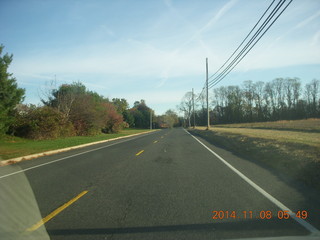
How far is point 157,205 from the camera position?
5297mm

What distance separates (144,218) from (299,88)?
346 feet

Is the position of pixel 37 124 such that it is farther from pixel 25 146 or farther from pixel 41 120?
pixel 25 146

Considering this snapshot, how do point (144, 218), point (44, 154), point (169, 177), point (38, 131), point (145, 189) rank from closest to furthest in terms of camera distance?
point (144, 218), point (145, 189), point (169, 177), point (44, 154), point (38, 131)

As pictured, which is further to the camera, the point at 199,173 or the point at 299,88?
the point at 299,88

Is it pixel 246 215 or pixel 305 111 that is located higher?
pixel 305 111

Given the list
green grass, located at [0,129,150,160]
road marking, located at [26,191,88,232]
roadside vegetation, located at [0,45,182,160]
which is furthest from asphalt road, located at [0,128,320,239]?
roadside vegetation, located at [0,45,182,160]

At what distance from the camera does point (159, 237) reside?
388 centimetres

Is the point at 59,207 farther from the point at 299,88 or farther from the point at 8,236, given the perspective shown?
the point at 299,88

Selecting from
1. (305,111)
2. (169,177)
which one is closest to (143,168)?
(169,177)

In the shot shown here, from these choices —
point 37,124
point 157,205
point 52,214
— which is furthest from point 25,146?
point 157,205

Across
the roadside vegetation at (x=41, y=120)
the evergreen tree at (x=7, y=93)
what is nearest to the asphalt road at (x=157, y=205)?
the roadside vegetation at (x=41, y=120)

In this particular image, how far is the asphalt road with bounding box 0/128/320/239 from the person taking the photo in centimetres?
407

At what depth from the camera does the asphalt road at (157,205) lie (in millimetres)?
4070

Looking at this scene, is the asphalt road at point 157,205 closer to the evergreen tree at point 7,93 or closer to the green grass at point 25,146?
the green grass at point 25,146
